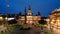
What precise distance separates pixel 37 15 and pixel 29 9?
40.5 feet

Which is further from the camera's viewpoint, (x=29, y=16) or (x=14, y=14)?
(x=14, y=14)

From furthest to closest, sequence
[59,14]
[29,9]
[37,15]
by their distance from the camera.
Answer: [37,15] → [29,9] → [59,14]

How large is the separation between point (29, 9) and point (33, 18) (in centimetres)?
966

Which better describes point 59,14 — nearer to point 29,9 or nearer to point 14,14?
point 29,9

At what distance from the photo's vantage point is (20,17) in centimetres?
13188

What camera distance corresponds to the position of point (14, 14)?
132 meters

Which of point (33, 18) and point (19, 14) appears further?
point (19, 14)

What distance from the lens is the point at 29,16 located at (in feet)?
408

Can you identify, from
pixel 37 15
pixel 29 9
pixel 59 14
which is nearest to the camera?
pixel 59 14

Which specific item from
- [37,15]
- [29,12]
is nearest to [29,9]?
[29,12]

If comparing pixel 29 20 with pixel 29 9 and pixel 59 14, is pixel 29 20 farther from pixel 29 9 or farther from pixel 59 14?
pixel 59 14

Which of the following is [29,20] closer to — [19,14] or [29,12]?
[29,12]

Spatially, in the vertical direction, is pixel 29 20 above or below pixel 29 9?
below

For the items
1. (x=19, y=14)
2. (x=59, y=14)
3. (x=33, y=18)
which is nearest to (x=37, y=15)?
(x=33, y=18)
